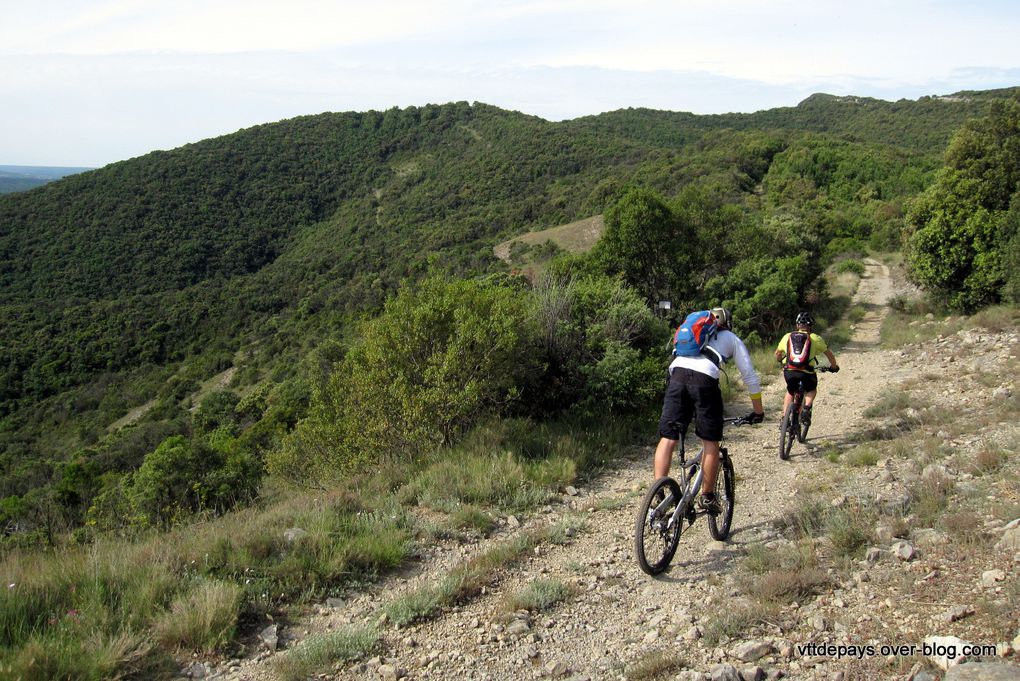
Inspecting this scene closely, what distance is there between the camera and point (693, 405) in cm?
436

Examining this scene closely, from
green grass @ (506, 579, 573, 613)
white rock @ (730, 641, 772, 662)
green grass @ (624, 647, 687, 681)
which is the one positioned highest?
white rock @ (730, 641, 772, 662)

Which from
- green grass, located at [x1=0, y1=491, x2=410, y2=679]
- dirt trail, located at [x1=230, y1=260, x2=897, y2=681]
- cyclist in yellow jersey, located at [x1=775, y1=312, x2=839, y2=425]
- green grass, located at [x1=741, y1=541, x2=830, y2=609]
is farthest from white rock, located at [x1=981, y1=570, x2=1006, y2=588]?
cyclist in yellow jersey, located at [x1=775, y1=312, x2=839, y2=425]

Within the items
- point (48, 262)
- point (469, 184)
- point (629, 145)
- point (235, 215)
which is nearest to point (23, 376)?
point (48, 262)

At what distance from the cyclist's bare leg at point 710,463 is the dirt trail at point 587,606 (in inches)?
22.2

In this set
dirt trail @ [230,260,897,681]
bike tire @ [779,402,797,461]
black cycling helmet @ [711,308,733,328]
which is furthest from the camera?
bike tire @ [779,402,797,461]

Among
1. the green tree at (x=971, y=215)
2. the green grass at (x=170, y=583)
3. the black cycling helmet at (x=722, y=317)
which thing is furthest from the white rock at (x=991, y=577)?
the green tree at (x=971, y=215)

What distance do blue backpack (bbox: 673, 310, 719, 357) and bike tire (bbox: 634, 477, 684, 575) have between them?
86cm

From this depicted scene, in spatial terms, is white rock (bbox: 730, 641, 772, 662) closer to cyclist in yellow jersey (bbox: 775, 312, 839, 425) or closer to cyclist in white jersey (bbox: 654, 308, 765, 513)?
cyclist in white jersey (bbox: 654, 308, 765, 513)

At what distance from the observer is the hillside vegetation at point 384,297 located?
19.1ft

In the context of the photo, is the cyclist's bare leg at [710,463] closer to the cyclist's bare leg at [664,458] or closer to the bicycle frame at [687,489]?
the bicycle frame at [687,489]

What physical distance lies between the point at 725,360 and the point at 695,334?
339mm

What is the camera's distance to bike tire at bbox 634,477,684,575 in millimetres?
4129

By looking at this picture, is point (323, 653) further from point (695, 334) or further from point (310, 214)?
point (310, 214)

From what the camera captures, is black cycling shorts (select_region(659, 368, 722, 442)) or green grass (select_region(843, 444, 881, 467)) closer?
black cycling shorts (select_region(659, 368, 722, 442))
